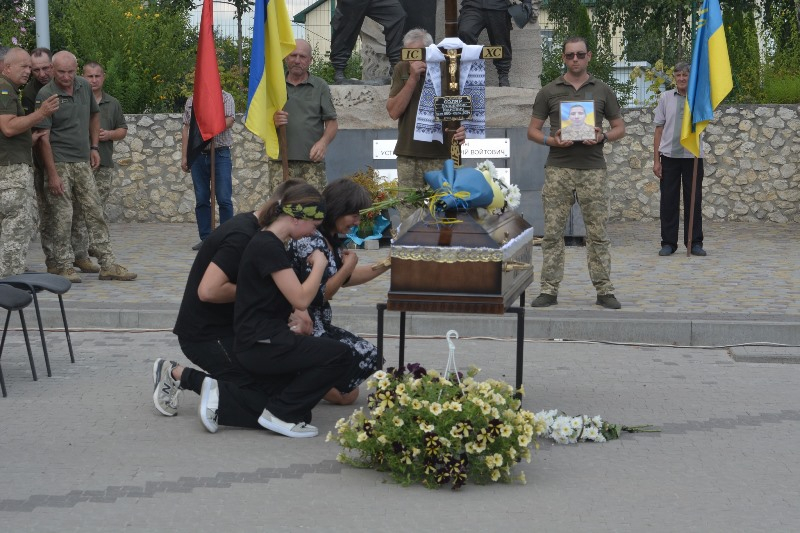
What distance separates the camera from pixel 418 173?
11102 mm

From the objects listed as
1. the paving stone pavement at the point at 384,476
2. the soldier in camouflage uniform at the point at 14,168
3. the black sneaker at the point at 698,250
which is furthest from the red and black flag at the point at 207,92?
the black sneaker at the point at 698,250

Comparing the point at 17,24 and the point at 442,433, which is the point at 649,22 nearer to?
the point at 17,24

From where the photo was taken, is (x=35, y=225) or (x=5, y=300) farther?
(x=35, y=225)

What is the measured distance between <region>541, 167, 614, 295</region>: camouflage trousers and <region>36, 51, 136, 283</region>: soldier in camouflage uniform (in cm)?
380

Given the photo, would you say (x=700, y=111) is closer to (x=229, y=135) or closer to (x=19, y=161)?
(x=229, y=135)

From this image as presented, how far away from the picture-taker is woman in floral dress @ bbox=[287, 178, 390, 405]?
6.93m

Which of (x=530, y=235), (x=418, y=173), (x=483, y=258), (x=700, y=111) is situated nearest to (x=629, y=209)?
(x=700, y=111)

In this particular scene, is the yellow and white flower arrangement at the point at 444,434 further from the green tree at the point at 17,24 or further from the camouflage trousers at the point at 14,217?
the green tree at the point at 17,24

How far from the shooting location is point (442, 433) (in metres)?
5.79

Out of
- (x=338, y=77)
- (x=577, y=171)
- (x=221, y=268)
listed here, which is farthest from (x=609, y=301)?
(x=338, y=77)

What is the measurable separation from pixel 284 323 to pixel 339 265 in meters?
0.58

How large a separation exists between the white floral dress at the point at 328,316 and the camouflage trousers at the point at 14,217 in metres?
4.45

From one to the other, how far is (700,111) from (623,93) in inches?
361

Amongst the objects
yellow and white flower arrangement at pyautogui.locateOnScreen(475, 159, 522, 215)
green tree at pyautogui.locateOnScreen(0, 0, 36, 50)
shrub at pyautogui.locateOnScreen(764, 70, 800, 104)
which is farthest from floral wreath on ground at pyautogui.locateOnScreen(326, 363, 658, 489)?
green tree at pyautogui.locateOnScreen(0, 0, 36, 50)
